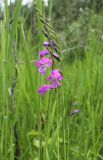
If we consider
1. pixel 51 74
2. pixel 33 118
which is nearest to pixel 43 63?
pixel 51 74

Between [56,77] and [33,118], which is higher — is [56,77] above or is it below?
above

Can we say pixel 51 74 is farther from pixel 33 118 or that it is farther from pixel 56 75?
pixel 33 118

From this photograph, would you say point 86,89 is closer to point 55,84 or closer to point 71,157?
point 71,157

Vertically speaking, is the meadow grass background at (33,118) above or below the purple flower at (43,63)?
below

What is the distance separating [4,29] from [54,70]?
0.27 m

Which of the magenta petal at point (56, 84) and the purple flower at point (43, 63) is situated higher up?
the purple flower at point (43, 63)

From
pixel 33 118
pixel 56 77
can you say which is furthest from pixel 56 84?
pixel 33 118

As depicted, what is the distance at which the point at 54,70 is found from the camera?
952 mm

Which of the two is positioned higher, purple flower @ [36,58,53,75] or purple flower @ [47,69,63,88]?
purple flower @ [36,58,53,75]

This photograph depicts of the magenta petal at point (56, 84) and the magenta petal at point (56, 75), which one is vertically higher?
the magenta petal at point (56, 75)

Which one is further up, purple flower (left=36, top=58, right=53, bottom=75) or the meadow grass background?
purple flower (left=36, top=58, right=53, bottom=75)

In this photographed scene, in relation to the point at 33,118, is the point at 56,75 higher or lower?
higher

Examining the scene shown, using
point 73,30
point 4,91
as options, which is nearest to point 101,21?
point 73,30

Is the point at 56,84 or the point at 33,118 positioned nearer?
the point at 56,84
